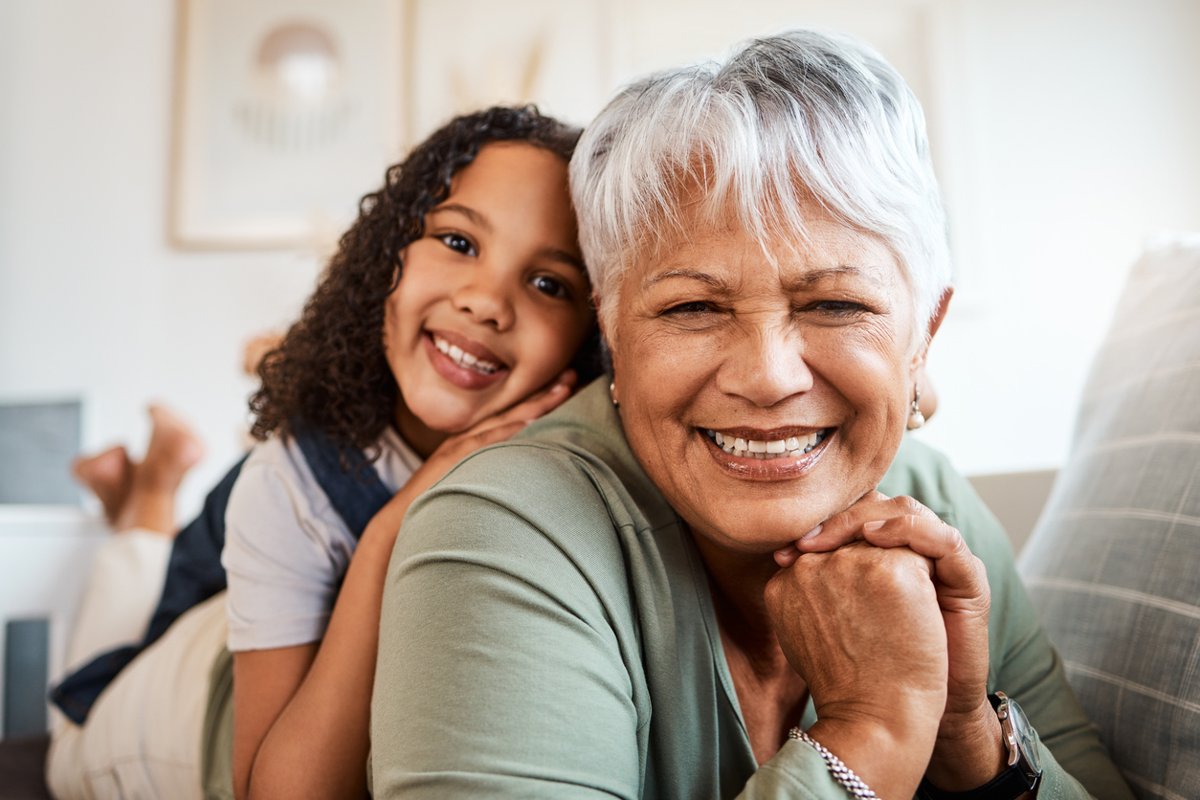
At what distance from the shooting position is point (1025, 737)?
1035mm

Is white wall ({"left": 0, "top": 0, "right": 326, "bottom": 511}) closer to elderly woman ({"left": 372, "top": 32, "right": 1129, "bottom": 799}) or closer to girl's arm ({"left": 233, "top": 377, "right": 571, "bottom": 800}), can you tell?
girl's arm ({"left": 233, "top": 377, "right": 571, "bottom": 800})

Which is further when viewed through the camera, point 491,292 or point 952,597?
point 491,292

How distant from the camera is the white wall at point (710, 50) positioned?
10.3 ft

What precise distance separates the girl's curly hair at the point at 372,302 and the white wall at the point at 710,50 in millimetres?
1842

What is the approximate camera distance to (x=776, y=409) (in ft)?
3.16

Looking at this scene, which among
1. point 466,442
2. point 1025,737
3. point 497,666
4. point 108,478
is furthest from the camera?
point 108,478

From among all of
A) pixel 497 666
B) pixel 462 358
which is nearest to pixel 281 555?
pixel 462 358

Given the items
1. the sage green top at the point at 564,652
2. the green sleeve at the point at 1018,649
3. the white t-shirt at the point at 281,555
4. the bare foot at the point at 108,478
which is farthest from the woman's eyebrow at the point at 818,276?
the bare foot at the point at 108,478

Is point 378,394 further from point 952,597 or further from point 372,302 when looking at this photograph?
point 952,597

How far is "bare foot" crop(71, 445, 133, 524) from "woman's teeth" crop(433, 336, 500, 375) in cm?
163

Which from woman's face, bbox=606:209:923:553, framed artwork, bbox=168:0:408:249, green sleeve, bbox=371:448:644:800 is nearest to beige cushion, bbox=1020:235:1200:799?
woman's face, bbox=606:209:923:553

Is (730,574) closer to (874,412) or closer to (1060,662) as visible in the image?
(874,412)

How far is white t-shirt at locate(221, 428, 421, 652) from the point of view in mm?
1297

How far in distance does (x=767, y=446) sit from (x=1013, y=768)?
0.42 m
